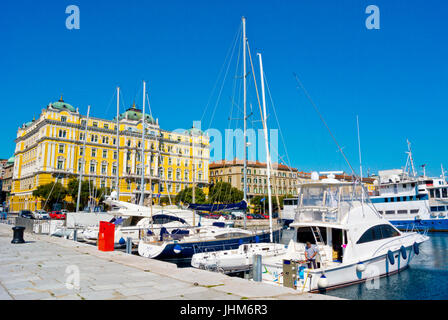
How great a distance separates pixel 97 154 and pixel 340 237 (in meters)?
78.1

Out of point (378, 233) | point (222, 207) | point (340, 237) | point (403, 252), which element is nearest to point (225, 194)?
point (222, 207)

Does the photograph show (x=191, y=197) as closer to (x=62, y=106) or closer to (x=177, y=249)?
(x=62, y=106)

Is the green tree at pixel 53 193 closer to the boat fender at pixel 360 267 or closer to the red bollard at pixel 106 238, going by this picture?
the red bollard at pixel 106 238

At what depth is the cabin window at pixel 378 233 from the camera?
48.6 feet

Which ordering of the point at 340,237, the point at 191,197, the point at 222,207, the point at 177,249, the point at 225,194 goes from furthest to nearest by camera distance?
1. the point at 191,197
2. the point at 225,194
3. the point at 222,207
4. the point at 177,249
5. the point at 340,237

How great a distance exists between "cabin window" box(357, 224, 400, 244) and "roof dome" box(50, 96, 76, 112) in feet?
257

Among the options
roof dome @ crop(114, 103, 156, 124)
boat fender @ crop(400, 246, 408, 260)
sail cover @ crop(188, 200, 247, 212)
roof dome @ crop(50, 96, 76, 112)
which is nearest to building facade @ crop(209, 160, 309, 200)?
roof dome @ crop(114, 103, 156, 124)

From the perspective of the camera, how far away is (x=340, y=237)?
1456 cm

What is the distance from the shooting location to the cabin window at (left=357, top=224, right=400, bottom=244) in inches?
584

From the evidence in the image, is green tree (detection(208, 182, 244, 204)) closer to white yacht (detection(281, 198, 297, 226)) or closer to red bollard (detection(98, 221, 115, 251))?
white yacht (detection(281, 198, 297, 226))
